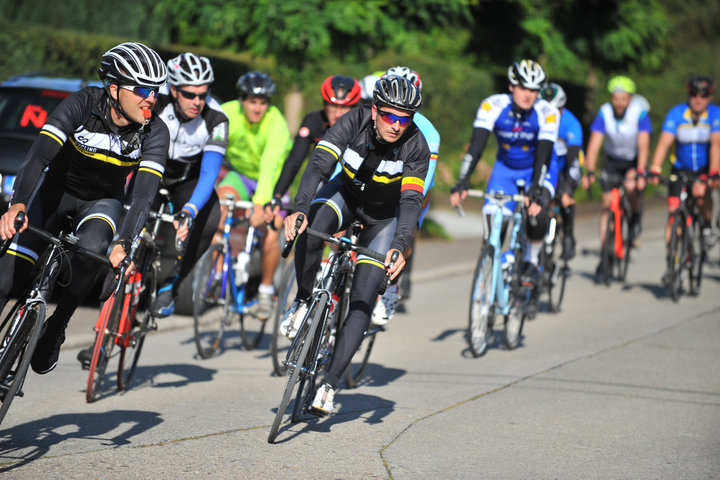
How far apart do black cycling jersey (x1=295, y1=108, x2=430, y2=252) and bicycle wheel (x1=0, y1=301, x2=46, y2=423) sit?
1.57 metres

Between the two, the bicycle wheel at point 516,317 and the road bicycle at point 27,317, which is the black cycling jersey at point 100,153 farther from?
the bicycle wheel at point 516,317

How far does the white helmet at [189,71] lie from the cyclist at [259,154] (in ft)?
4.78

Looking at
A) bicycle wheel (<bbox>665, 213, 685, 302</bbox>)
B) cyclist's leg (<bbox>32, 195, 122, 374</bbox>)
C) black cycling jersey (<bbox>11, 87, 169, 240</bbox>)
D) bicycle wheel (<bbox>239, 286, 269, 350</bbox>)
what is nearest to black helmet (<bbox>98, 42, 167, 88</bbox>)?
black cycling jersey (<bbox>11, 87, 169, 240</bbox>)

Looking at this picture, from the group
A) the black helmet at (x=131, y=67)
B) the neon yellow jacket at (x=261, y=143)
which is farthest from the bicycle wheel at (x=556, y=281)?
the black helmet at (x=131, y=67)

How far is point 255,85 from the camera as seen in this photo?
27.8 ft

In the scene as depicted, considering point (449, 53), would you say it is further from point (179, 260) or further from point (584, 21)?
point (179, 260)

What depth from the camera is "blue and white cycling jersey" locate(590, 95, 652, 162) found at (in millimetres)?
12680

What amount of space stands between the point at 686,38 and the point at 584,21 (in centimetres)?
1992

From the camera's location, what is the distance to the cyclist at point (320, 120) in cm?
810

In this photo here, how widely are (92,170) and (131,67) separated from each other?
2.17ft

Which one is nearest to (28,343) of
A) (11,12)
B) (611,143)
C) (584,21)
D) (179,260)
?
(179,260)

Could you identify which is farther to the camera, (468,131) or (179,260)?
(468,131)

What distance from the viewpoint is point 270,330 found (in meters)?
10.1

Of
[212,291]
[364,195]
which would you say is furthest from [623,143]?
[364,195]
